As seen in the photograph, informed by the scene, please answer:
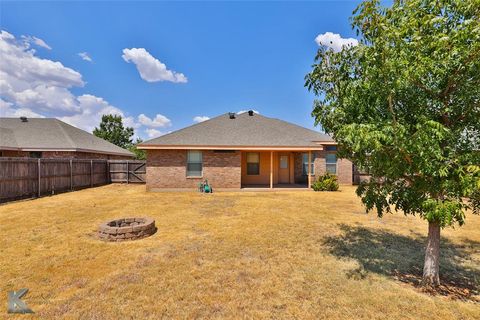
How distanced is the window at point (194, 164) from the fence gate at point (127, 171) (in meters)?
6.70

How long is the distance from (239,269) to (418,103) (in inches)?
171

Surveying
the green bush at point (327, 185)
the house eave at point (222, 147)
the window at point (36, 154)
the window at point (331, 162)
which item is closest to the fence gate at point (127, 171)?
the window at point (36, 154)

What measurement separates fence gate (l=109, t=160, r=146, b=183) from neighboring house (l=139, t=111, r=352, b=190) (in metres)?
5.52

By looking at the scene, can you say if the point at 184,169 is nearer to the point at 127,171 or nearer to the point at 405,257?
the point at 127,171

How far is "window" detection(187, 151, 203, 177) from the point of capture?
1580cm

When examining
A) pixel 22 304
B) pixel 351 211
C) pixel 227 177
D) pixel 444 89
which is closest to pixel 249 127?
pixel 227 177

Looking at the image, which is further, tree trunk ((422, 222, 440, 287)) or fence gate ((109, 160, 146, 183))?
fence gate ((109, 160, 146, 183))

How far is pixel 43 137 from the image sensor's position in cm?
2088

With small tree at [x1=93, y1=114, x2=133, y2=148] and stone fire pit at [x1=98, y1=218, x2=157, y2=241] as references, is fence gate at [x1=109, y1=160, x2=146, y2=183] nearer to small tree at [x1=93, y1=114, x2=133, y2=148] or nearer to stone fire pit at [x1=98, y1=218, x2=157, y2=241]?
→ stone fire pit at [x1=98, y1=218, x2=157, y2=241]

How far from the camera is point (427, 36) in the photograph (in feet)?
11.1

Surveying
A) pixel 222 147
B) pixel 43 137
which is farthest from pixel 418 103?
pixel 43 137

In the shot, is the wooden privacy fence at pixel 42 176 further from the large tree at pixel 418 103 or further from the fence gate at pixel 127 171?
the large tree at pixel 418 103

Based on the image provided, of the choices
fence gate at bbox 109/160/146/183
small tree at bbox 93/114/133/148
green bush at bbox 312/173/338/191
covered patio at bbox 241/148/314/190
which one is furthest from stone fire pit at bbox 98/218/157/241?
small tree at bbox 93/114/133/148

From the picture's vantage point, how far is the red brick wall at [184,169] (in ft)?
51.1
